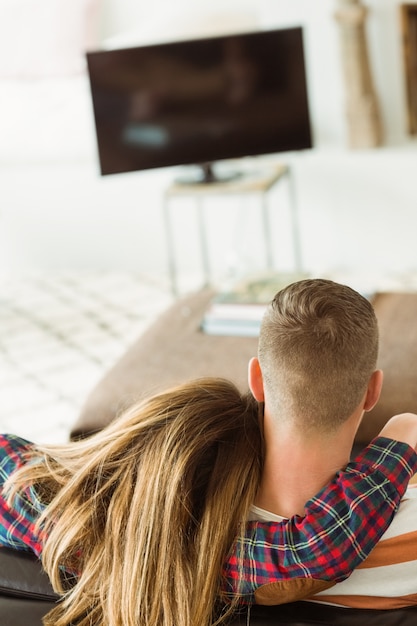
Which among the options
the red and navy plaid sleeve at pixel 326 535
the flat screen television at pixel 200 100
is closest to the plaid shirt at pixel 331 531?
the red and navy plaid sleeve at pixel 326 535

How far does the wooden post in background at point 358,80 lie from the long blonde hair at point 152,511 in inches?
103

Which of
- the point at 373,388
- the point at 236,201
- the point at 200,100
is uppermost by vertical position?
the point at 200,100

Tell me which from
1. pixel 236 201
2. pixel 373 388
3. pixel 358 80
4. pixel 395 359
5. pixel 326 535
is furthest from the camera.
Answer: pixel 236 201

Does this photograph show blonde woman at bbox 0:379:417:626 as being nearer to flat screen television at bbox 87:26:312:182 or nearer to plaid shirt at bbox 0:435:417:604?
plaid shirt at bbox 0:435:417:604

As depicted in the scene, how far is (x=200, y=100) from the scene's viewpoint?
3604 millimetres

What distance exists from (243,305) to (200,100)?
1249mm

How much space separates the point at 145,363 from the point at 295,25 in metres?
1.81

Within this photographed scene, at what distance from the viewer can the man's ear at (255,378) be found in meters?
1.36

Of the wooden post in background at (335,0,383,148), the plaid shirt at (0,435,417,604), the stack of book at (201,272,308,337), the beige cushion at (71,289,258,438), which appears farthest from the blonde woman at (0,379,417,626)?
the wooden post in background at (335,0,383,148)

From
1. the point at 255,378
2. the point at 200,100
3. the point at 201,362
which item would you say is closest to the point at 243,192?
the point at 200,100

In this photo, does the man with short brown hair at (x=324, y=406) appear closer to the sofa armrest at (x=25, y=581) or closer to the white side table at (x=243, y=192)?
the sofa armrest at (x=25, y=581)

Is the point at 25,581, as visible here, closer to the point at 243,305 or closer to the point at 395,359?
the point at 395,359

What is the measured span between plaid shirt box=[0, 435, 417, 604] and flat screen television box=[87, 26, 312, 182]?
2.51m

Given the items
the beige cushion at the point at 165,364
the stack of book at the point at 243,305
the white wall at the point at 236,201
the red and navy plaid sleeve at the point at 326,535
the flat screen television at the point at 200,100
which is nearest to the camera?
the red and navy plaid sleeve at the point at 326,535
